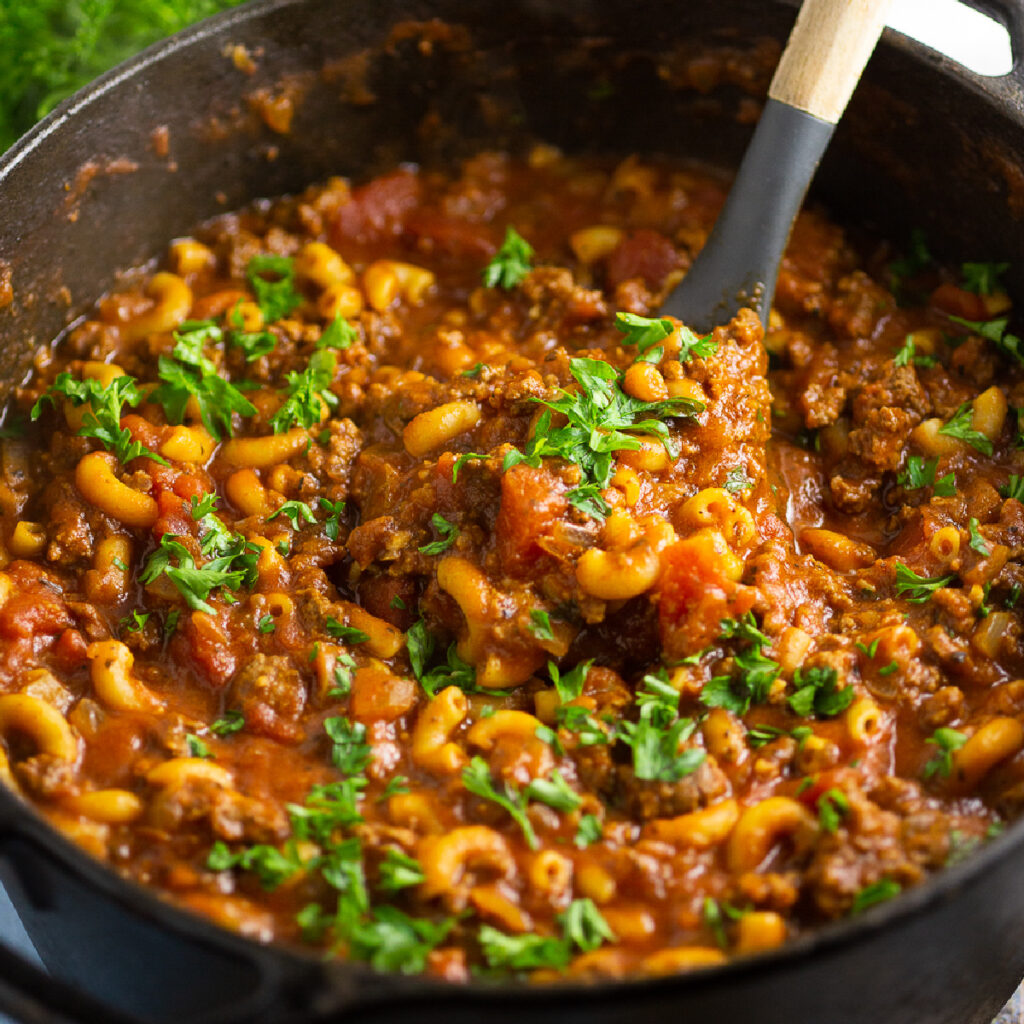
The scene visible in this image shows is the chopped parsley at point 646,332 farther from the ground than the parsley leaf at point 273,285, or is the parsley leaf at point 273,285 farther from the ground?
the chopped parsley at point 646,332

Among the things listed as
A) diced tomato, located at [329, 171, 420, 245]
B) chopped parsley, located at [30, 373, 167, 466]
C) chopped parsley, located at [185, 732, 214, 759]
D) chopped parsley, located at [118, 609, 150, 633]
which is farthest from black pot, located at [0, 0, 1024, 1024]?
chopped parsley, located at [118, 609, 150, 633]

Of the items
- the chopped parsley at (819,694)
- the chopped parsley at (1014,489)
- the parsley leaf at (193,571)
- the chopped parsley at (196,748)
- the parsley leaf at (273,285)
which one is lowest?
the chopped parsley at (196,748)

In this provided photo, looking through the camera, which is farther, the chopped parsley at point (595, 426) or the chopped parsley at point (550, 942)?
the chopped parsley at point (595, 426)

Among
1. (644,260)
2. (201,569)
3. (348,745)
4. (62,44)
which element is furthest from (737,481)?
(62,44)

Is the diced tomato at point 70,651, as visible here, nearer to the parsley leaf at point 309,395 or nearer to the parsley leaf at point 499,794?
the parsley leaf at point 309,395

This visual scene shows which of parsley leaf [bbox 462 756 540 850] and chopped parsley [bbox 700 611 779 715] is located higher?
chopped parsley [bbox 700 611 779 715]

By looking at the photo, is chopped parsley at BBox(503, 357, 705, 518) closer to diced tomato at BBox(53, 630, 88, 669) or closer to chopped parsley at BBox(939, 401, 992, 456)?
chopped parsley at BBox(939, 401, 992, 456)

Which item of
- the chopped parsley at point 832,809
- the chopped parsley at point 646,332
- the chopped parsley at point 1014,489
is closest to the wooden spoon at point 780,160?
the chopped parsley at point 646,332
